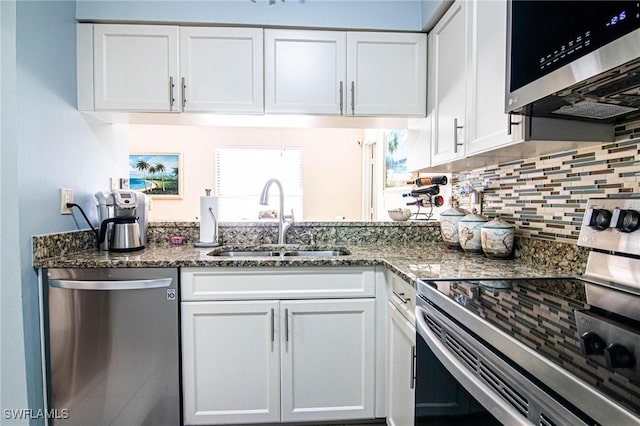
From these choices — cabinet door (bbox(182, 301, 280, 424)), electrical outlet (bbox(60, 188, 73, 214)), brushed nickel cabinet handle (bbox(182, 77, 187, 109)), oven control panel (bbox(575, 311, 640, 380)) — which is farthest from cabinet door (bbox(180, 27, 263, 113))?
oven control panel (bbox(575, 311, 640, 380))

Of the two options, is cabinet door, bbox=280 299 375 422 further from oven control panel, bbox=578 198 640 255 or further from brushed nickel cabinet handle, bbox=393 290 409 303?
oven control panel, bbox=578 198 640 255

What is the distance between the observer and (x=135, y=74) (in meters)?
1.70

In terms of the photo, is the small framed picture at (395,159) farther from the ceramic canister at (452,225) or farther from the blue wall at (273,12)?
the blue wall at (273,12)

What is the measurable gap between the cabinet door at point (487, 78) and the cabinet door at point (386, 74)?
47 cm

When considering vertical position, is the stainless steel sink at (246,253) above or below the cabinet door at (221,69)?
below

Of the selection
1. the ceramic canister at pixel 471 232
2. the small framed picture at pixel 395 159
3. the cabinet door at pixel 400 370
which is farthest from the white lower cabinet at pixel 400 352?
the small framed picture at pixel 395 159

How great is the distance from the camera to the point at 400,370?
1356mm

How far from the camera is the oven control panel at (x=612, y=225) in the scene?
945 millimetres

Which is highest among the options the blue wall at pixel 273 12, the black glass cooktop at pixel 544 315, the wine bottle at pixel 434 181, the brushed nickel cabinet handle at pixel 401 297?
the blue wall at pixel 273 12

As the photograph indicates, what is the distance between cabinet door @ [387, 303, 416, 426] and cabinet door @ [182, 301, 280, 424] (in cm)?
51

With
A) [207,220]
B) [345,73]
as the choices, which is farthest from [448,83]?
[207,220]

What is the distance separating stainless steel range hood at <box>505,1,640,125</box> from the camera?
0.67m

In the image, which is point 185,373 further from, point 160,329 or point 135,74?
point 135,74

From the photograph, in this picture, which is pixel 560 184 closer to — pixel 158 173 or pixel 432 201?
pixel 432 201
